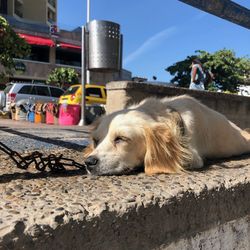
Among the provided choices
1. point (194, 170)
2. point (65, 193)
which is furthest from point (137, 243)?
point (194, 170)

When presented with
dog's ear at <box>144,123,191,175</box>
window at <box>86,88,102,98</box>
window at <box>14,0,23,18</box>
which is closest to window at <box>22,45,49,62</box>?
window at <box>14,0,23,18</box>

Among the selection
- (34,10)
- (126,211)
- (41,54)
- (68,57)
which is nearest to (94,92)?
(126,211)

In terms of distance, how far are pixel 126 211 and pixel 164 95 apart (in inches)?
214

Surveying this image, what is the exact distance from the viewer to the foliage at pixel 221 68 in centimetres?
3703

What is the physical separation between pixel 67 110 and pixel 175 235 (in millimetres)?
12333

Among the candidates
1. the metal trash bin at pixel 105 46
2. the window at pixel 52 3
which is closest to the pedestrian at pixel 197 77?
the metal trash bin at pixel 105 46

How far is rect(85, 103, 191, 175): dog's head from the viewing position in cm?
243

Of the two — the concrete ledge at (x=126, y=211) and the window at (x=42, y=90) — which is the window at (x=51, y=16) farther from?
the concrete ledge at (x=126, y=211)

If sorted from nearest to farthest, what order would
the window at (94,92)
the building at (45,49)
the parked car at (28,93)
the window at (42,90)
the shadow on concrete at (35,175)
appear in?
the shadow on concrete at (35,175) → the window at (94,92) → the parked car at (28,93) → the window at (42,90) → the building at (45,49)

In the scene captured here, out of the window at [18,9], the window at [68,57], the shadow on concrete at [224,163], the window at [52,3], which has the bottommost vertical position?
the shadow on concrete at [224,163]

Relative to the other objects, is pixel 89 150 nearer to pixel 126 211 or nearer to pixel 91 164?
pixel 91 164

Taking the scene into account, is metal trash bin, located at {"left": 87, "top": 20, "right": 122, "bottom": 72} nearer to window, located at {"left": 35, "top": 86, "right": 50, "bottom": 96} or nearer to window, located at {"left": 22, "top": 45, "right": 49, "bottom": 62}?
window, located at {"left": 35, "top": 86, "right": 50, "bottom": 96}

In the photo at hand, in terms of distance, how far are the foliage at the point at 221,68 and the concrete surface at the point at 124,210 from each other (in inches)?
1365

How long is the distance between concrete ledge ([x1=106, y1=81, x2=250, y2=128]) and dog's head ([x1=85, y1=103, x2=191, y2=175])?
137 inches
